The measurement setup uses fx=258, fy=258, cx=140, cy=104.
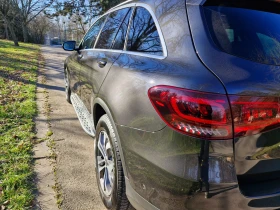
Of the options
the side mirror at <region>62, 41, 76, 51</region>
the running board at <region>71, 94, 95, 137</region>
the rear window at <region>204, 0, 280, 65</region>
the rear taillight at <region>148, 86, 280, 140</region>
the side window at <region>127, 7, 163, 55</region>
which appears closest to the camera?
the rear taillight at <region>148, 86, 280, 140</region>

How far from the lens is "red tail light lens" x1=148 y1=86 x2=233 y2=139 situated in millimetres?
1353

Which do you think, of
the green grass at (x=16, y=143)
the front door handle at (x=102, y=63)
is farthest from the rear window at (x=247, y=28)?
→ the green grass at (x=16, y=143)

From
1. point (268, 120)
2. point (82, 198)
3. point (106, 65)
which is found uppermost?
point (106, 65)

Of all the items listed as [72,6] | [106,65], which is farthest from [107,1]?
[106,65]

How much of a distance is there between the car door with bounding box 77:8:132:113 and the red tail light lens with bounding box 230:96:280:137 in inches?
50.9

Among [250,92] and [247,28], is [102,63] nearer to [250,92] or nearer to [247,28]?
[247,28]

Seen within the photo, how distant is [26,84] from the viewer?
680 cm

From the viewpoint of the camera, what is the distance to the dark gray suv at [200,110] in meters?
1.37

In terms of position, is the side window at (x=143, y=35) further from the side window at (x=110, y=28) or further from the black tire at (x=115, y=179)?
the black tire at (x=115, y=179)

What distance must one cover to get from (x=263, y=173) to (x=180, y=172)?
0.52m

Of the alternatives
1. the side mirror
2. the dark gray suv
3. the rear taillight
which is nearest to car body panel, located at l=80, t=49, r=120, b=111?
the dark gray suv

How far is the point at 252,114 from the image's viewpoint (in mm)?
1365

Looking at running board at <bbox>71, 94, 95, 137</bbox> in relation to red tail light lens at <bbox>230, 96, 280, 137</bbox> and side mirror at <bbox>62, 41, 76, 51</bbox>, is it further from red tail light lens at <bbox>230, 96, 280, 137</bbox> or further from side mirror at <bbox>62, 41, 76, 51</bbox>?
red tail light lens at <bbox>230, 96, 280, 137</bbox>

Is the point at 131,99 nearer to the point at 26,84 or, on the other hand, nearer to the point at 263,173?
the point at 263,173
